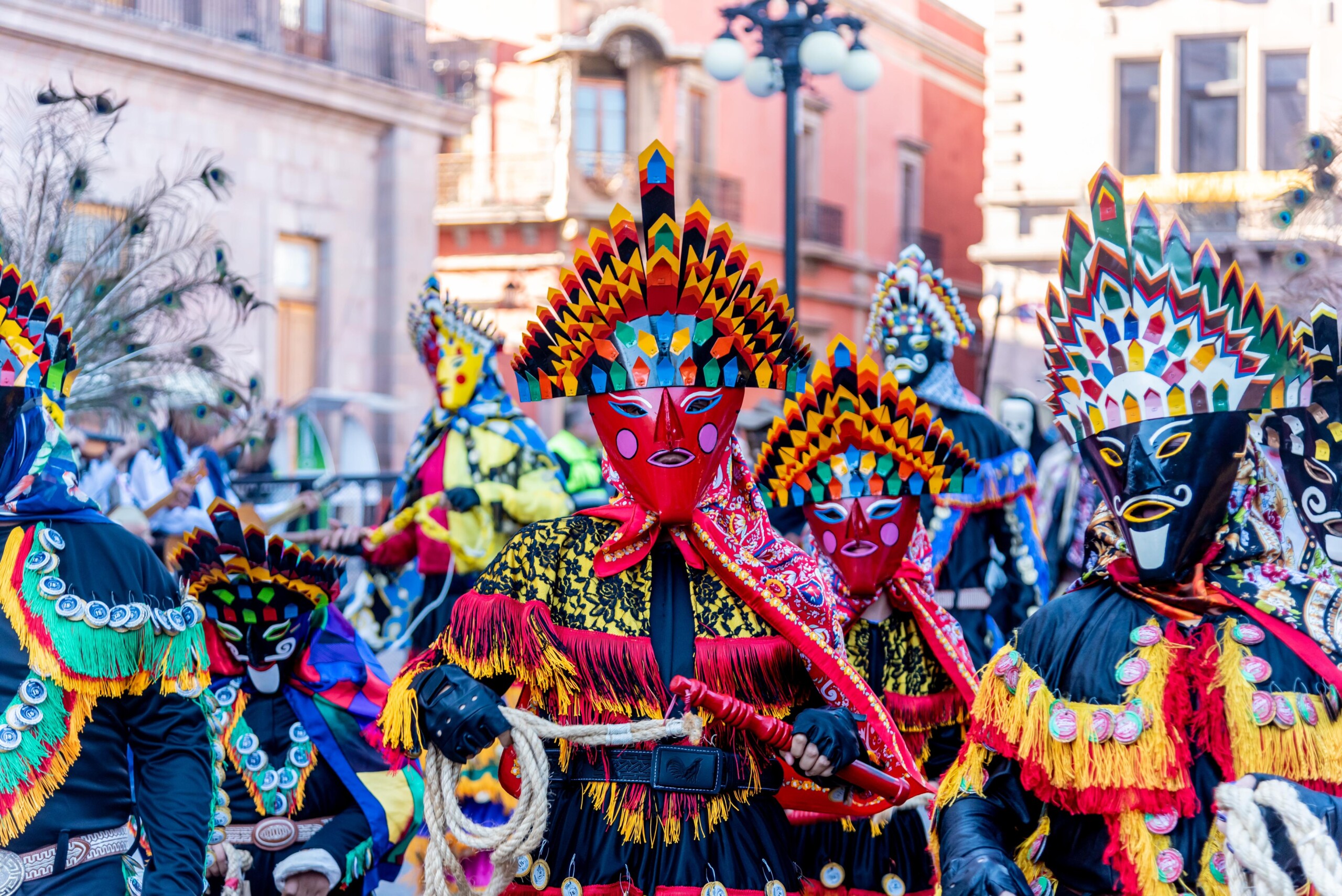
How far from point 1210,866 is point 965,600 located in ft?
15.0

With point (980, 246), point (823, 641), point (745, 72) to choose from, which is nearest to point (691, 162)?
point (980, 246)

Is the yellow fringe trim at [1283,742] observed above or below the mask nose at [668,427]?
below

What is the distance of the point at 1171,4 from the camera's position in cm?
2278

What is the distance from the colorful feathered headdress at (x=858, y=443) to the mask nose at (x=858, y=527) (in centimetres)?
6

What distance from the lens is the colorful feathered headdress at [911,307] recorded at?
325 inches

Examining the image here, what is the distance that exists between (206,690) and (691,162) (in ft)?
84.0

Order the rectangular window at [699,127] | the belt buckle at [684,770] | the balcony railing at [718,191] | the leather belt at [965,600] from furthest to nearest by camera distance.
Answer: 1. the rectangular window at [699,127]
2. the balcony railing at [718,191]
3. the leather belt at [965,600]
4. the belt buckle at [684,770]

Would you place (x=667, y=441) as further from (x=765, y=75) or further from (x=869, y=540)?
(x=765, y=75)

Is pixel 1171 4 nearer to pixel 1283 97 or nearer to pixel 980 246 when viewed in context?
pixel 1283 97

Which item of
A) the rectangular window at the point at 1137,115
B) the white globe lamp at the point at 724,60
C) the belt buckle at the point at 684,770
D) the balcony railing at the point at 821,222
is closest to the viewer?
the belt buckle at the point at 684,770

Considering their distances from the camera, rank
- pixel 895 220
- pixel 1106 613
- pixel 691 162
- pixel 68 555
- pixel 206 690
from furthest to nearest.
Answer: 1. pixel 895 220
2. pixel 691 162
3. pixel 206 690
4. pixel 68 555
5. pixel 1106 613

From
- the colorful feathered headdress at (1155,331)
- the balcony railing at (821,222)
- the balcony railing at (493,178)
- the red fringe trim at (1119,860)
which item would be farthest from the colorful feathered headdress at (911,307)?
the balcony railing at (821,222)

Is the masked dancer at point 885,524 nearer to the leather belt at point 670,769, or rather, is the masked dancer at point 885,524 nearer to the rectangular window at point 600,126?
the leather belt at point 670,769

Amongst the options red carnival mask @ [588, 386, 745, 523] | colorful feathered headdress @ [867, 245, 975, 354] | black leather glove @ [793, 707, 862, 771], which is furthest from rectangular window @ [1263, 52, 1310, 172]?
black leather glove @ [793, 707, 862, 771]
